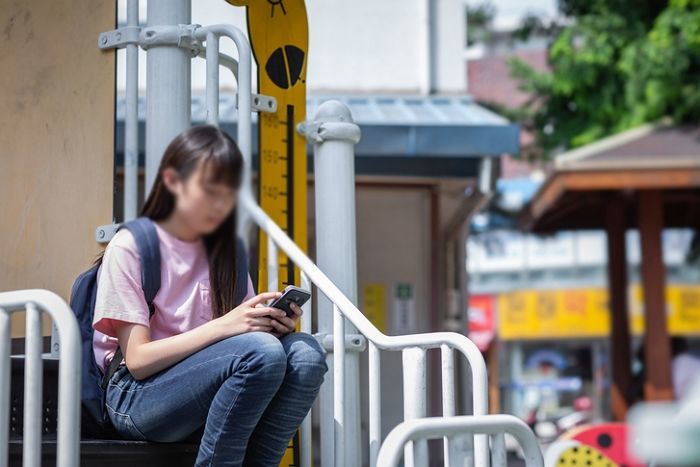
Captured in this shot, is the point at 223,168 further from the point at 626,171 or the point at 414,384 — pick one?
the point at 626,171

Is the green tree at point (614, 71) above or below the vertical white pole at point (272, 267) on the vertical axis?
above

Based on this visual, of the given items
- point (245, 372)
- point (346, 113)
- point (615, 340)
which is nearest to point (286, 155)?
point (346, 113)

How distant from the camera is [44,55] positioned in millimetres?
3484

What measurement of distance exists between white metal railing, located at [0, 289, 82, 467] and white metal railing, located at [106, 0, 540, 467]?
1.62 ft

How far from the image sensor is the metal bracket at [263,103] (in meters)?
3.53

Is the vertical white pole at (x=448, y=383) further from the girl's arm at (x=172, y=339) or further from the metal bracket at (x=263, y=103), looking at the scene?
the metal bracket at (x=263, y=103)

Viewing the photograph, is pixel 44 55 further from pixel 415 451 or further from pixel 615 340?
pixel 615 340

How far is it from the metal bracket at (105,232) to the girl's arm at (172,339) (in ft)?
2.24

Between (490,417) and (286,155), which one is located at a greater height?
(286,155)

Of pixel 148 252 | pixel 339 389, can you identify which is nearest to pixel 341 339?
pixel 339 389

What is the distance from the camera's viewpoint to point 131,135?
3381 millimetres

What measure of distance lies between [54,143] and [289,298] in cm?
113

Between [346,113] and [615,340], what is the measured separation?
343 inches

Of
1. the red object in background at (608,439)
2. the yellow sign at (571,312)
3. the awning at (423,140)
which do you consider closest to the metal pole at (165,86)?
the red object in background at (608,439)
